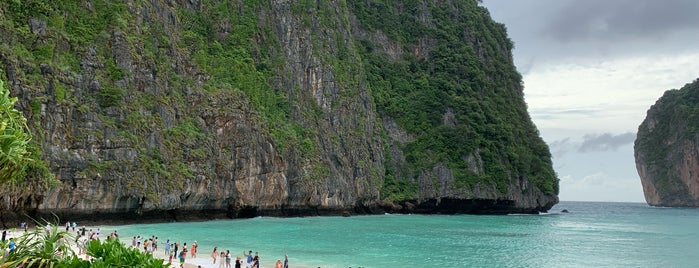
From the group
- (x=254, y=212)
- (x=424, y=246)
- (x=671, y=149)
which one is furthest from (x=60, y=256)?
(x=671, y=149)

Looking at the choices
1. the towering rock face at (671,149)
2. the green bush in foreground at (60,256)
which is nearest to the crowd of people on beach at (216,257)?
the green bush in foreground at (60,256)

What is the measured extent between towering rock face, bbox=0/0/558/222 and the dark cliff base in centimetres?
29

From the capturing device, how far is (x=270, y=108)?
2376 inches

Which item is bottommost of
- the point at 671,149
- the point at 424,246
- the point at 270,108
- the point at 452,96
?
the point at 424,246

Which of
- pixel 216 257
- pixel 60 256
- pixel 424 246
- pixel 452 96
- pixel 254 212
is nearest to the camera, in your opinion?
pixel 60 256

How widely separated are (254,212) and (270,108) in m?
11.0

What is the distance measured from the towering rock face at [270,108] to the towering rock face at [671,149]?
56.1m

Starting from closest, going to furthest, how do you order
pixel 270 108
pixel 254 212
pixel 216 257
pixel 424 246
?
pixel 216 257
pixel 424 246
pixel 254 212
pixel 270 108

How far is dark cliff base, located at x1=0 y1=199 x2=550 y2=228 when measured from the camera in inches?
1382

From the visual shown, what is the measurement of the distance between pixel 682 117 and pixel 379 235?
118022 mm

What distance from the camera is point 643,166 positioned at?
154250 millimetres

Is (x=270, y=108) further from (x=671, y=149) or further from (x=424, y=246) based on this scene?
(x=671, y=149)

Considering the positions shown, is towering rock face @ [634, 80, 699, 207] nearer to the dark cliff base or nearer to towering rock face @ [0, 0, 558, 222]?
towering rock face @ [0, 0, 558, 222]

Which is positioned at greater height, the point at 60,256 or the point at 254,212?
the point at 254,212
